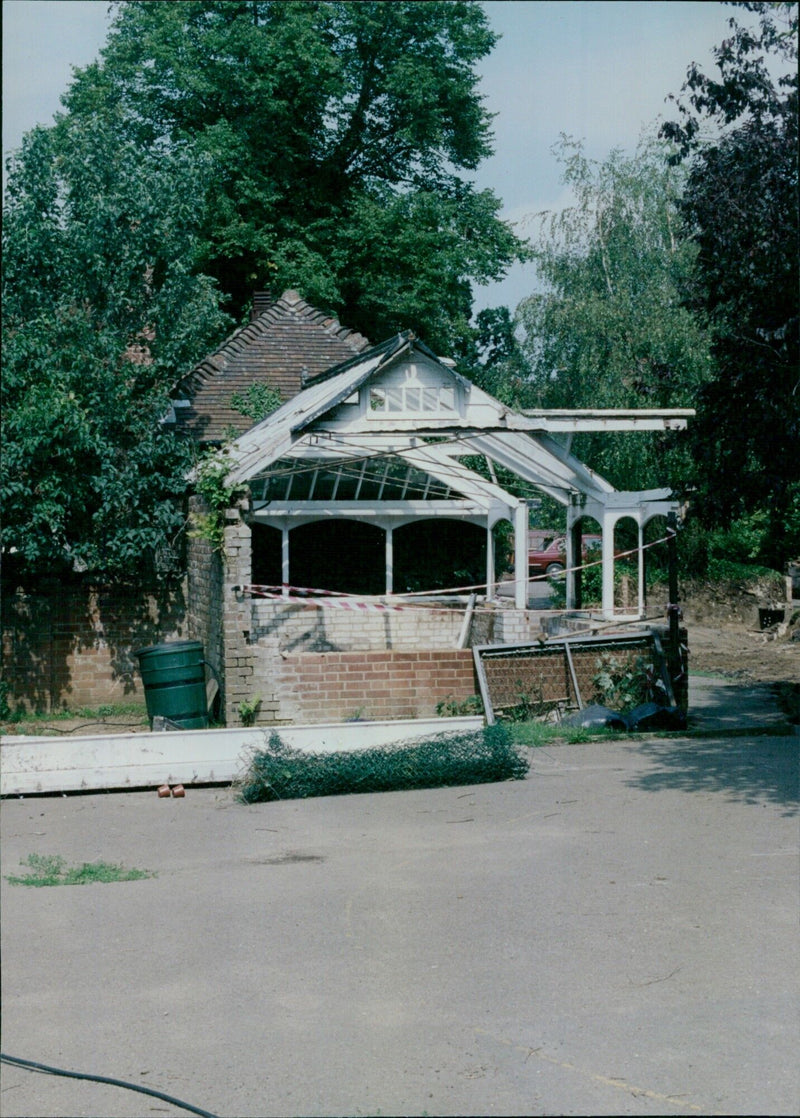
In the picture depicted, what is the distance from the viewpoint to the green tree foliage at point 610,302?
27016 millimetres

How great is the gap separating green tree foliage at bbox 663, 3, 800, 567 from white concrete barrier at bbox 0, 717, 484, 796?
14.4 feet

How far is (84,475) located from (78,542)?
1092mm

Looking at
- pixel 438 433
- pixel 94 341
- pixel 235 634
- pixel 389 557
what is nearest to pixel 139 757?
pixel 235 634

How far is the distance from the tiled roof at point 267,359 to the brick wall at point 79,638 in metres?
5.23

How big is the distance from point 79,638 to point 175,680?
3985 millimetres

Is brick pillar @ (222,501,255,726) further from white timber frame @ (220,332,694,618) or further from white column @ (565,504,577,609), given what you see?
white column @ (565,504,577,609)

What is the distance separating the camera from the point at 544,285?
1143 inches

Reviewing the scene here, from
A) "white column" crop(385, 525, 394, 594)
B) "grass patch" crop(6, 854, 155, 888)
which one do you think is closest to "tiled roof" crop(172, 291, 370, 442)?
"white column" crop(385, 525, 394, 594)

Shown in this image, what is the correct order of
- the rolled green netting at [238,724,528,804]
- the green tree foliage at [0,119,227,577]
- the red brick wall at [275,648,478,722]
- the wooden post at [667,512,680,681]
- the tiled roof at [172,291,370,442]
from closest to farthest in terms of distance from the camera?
the rolled green netting at [238,724,528,804] < the red brick wall at [275,648,478,722] < the wooden post at [667,512,680,681] < the green tree foliage at [0,119,227,577] < the tiled roof at [172,291,370,442]

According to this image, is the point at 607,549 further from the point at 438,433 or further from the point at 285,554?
the point at 285,554

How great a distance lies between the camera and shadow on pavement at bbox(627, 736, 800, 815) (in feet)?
34.2

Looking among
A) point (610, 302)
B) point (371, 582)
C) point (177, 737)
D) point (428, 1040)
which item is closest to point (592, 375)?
point (610, 302)

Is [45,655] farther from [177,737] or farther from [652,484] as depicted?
[652,484]

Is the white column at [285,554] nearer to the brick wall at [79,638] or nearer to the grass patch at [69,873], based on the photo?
the brick wall at [79,638]
